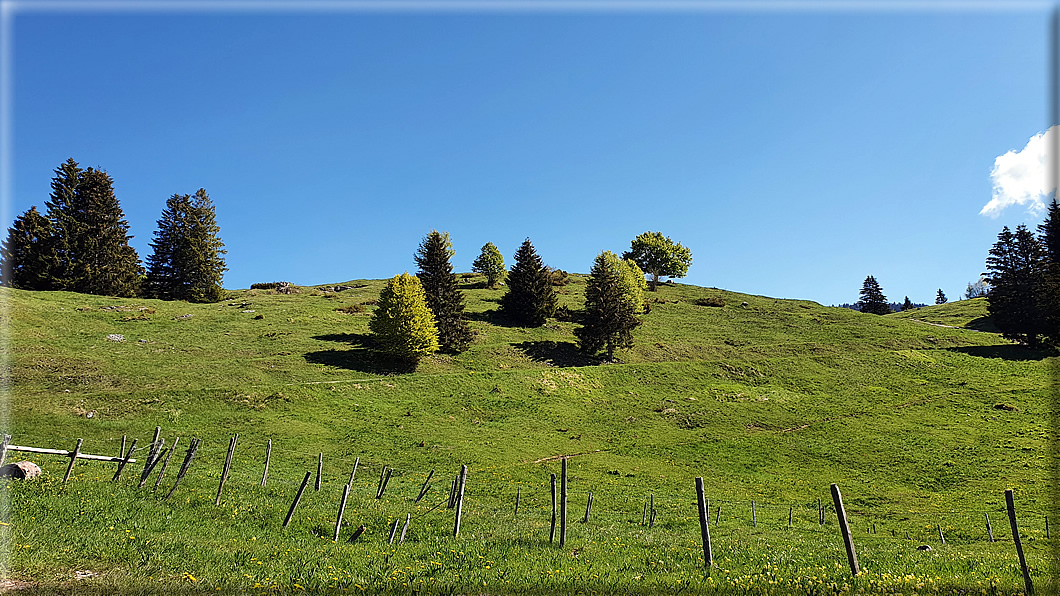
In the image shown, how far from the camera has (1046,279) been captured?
6506 cm

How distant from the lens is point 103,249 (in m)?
74.6

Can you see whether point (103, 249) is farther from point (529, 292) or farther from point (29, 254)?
point (529, 292)

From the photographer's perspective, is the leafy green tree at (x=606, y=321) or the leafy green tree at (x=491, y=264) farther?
the leafy green tree at (x=491, y=264)

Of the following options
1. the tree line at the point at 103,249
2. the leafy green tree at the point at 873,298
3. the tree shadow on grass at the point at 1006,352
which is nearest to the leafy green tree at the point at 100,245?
the tree line at the point at 103,249

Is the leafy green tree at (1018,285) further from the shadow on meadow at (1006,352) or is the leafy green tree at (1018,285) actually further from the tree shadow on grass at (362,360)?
the tree shadow on grass at (362,360)

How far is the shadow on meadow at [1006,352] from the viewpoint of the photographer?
63.1 meters

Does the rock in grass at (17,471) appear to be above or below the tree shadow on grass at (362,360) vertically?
below

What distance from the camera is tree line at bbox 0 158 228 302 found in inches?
2749

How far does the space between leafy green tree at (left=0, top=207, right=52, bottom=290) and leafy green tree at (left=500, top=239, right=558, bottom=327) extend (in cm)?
6669

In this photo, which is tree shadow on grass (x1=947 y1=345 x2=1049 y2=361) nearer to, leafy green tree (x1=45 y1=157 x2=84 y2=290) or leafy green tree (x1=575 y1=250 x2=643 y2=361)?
leafy green tree (x1=575 y1=250 x2=643 y2=361)

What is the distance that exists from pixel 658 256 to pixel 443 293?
72.4m

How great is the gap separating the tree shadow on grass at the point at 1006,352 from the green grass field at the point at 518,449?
51 cm

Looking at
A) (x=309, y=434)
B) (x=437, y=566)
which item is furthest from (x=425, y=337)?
(x=437, y=566)

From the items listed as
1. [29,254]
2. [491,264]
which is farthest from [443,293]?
[29,254]
